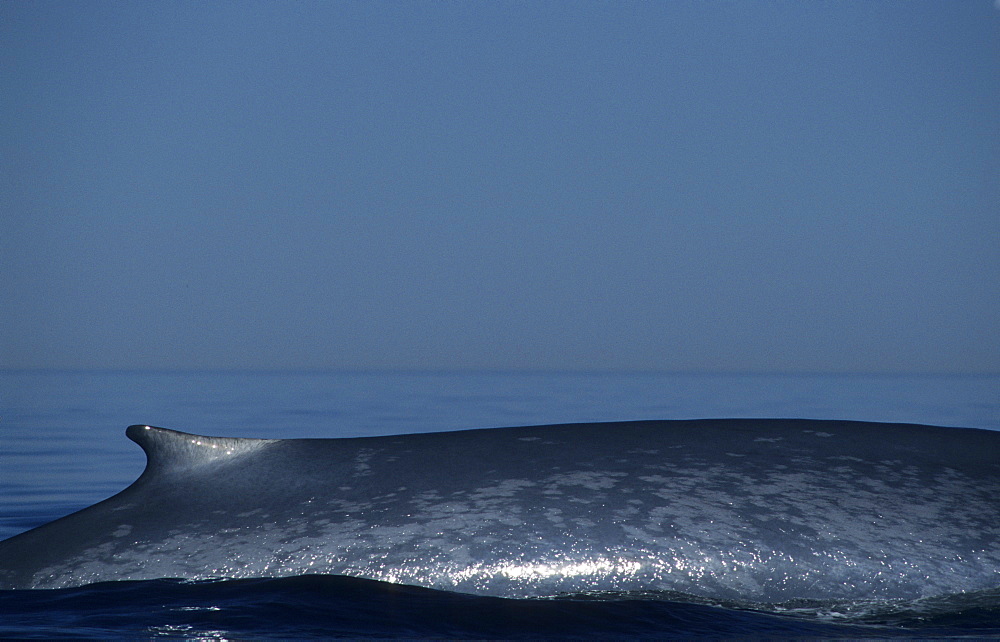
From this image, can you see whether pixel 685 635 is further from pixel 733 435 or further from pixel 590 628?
pixel 733 435

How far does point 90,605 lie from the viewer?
404 centimetres

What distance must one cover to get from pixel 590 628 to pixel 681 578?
41 cm

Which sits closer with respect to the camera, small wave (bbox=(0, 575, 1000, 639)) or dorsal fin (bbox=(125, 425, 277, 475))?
small wave (bbox=(0, 575, 1000, 639))

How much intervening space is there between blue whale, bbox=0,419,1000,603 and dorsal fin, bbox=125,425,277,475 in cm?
14

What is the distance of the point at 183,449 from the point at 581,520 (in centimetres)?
205

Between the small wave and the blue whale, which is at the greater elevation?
the blue whale

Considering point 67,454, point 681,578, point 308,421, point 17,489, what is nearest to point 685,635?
point 681,578

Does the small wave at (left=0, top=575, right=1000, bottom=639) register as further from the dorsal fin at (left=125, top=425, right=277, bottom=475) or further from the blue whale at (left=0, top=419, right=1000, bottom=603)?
the dorsal fin at (left=125, top=425, right=277, bottom=475)

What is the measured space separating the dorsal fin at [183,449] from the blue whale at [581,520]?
139 millimetres

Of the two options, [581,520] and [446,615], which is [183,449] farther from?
[581,520]

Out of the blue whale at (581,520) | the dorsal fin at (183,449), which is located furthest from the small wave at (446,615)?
the dorsal fin at (183,449)

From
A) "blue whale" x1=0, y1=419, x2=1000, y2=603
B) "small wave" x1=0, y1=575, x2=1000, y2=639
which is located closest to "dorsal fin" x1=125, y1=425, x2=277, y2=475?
"blue whale" x1=0, y1=419, x2=1000, y2=603

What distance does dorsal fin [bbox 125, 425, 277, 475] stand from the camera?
4863 mm

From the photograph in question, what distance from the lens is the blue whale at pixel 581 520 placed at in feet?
12.9
